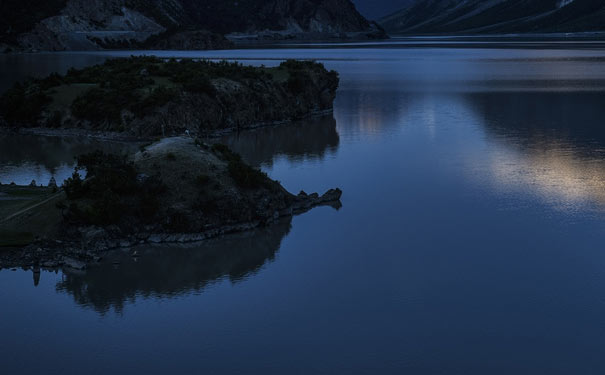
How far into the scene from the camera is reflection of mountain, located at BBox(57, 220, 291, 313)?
30.4 m

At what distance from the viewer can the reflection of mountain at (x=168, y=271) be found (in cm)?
3042

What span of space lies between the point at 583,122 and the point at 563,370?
170 feet

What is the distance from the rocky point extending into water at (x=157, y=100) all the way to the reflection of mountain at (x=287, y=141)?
2.17m

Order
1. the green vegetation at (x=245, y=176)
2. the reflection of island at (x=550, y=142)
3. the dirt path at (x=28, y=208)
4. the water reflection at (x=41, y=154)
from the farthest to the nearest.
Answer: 1. the water reflection at (x=41, y=154)
2. the reflection of island at (x=550, y=142)
3. the green vegetation at (x=245, y=176)
4. the dirt path at (x=28, y=208)

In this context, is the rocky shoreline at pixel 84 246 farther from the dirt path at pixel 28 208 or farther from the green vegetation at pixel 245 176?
the dirt path at pixel 28 208

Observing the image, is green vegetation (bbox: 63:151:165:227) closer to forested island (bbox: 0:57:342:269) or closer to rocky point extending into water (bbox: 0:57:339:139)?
forested island (bbox: 0:57:342:269)

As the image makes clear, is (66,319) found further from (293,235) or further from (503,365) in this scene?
(503,365)

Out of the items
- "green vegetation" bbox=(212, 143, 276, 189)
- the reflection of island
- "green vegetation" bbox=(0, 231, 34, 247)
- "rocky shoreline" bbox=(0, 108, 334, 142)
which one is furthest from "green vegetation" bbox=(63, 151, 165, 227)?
"rocky shoreline" bbox=(0, 108, 334, 142)

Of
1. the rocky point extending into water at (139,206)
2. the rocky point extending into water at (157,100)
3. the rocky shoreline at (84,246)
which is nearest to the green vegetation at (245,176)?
the rocky point extending into water at (139,206)

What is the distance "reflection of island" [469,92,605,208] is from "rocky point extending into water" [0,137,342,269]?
15.5 metres

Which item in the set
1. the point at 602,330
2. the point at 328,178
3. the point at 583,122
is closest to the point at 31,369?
the point at 602,330

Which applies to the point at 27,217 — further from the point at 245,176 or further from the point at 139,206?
the point at 245,176

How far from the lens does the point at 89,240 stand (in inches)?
1318

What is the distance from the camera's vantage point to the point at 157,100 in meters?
64.9
